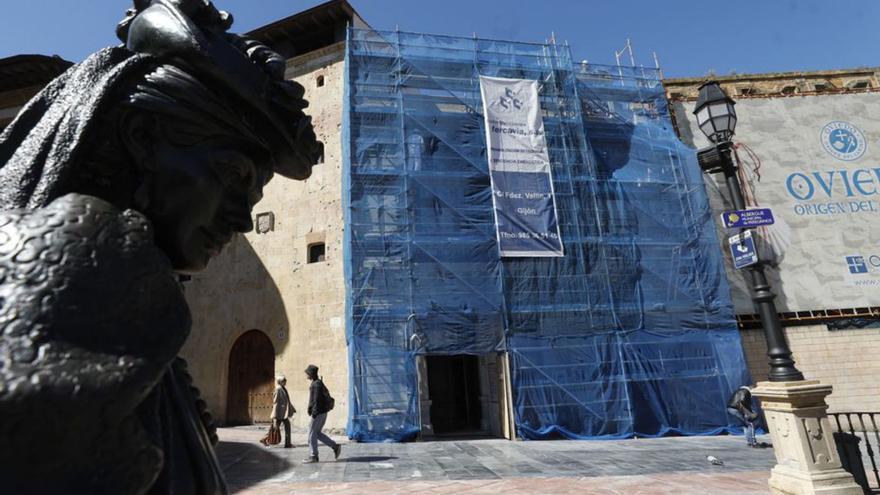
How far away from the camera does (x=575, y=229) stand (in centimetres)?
1334

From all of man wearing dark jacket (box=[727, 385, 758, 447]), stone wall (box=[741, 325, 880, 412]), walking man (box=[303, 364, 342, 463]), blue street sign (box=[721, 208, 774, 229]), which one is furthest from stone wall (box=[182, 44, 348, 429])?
stone wall (box=[741, 325, 880, 412])

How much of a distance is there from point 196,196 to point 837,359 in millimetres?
18986

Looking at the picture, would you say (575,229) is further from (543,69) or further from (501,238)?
(543,69)

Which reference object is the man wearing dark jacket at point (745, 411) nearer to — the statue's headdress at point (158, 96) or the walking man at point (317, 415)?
the walking man at point (317, 415)

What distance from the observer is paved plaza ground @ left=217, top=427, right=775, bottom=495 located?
20.9 feet

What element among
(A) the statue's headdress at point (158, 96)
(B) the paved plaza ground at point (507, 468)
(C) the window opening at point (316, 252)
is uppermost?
(C) the window opening at point (316, 252)

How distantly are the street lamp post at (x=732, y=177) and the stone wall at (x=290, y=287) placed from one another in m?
10.8

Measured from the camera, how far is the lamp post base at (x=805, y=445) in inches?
202

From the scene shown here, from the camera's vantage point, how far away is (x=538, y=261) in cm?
1294

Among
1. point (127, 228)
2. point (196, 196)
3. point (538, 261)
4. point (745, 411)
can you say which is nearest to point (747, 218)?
point (745, 411)

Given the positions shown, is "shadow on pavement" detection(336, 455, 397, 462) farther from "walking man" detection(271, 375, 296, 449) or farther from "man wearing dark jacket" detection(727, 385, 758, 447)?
"man wearing dark jacket" detection(727, 385, 758, 447)

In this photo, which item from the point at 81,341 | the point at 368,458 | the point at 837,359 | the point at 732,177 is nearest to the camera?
the point at 81,341

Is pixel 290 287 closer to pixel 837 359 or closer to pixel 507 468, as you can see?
pixel 507 468

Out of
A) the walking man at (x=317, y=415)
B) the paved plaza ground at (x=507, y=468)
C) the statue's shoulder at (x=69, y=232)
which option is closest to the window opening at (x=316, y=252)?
the paved plaza ground at (x=507, y=468)
